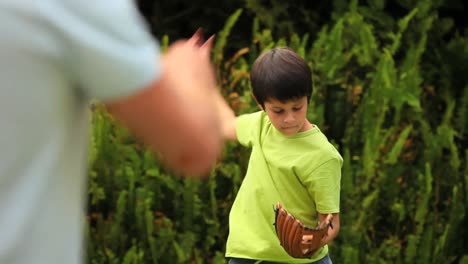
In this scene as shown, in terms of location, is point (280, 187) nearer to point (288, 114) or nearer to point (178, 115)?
point (288, 114)

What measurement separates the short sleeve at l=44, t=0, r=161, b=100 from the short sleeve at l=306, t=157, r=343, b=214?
224 centimetres

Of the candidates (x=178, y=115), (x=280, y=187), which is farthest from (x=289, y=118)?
(x=178, y=115)

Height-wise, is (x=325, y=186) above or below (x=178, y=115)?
below

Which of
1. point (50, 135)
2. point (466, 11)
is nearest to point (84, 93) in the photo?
point (50, 135)

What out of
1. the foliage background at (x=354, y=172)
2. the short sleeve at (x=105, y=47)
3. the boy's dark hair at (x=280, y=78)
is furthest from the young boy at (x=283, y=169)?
the short sleeve at (x=105, y=47)

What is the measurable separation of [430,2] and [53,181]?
5153 mm

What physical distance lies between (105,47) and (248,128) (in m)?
2.57

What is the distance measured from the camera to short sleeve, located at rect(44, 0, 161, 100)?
1.50m

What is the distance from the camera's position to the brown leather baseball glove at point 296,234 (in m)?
3.70

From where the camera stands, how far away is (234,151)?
5.42 meters

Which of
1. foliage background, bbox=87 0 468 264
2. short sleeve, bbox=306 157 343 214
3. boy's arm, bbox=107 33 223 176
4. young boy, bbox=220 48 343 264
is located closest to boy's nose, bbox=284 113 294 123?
young boy, bbox=220 48 343 264

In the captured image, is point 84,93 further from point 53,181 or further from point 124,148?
point 124,148

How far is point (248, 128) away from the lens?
4070 millimetres

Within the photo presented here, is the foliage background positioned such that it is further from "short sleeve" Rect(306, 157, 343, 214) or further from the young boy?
"short sleeve" Rect(306, 157, 343, 214)
